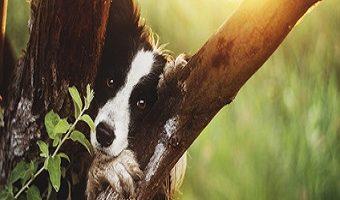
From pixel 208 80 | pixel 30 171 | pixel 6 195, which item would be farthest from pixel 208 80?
pixel 6 195

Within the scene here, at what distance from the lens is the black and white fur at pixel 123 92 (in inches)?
81.4

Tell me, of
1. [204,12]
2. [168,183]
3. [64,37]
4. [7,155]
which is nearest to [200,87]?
[204,12]

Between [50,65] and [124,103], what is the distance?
364 millimetres

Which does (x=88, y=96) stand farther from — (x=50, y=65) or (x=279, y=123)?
(x=279, y=123)

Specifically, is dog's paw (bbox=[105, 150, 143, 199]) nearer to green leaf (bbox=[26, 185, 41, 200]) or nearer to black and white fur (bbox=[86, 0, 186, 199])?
black and white fur (bbox=[86, 0, 186, 199])

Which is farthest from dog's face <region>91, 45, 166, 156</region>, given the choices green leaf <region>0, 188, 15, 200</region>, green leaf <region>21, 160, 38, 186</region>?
green leaf <region>0, 188, 15, 200</region>

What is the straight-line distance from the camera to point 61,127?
216cm

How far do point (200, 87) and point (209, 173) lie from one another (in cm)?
26

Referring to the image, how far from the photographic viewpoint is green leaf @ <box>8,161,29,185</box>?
228cm

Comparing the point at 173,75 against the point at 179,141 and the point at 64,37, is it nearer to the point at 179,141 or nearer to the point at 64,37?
Answer: the point at 179,141

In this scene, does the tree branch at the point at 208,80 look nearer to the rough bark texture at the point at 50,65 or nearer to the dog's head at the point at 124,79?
the dog's head at the point at 124,79

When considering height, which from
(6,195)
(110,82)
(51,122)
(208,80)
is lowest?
(6,195)

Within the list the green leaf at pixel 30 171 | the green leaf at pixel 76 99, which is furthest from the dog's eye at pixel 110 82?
the green leaf at pixel 30 171

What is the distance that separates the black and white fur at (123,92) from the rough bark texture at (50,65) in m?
0.05
